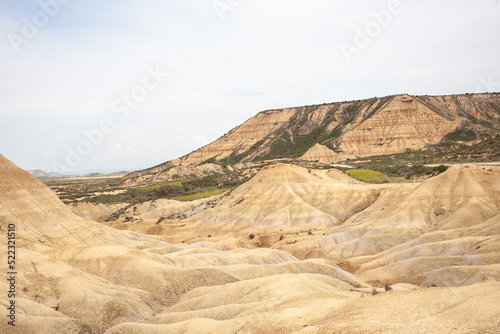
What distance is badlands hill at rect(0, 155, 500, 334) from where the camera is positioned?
54.7 feet

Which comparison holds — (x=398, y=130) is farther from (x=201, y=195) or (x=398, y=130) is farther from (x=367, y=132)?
(x=201, y=195)

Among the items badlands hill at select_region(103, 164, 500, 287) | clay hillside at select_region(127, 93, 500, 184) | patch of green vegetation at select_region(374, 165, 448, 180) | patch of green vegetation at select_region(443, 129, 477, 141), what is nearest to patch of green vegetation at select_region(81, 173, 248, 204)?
badlands hill at select_region(103, 164, 500, 287)

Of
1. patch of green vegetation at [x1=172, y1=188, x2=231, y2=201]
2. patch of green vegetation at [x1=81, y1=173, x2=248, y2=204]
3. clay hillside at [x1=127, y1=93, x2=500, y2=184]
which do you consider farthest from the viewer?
clay hillside at [x1=127, y1=93, x2=500, y2=184]

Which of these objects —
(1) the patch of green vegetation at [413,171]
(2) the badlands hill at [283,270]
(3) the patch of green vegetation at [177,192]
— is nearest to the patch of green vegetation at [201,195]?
(3) the patch of green vegetation at [177,192]

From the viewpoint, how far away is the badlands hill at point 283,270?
54.7 feet

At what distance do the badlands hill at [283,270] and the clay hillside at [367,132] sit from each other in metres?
96.1

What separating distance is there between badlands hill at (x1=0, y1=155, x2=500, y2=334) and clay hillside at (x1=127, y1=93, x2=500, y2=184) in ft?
315

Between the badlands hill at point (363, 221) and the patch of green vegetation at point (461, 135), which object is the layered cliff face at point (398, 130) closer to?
the patch of green vegetation at point (461, 135)

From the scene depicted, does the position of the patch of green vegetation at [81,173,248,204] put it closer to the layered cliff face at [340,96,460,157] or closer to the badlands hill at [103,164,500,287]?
the badlands hill at [103,164,500,287]

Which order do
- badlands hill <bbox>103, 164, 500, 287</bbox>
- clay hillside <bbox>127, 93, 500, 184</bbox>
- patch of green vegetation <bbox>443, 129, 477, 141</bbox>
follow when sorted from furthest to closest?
clay hillside <bbox>127, 93, 500, 184</bbox>
patch of green vegetation <bbox>443, 129, 477, 141</bbox>
badlands hill <bbox>103, 164, 500, 287</bbox>

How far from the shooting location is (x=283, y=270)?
33.4 metres

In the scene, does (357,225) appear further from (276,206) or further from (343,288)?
(343,288)

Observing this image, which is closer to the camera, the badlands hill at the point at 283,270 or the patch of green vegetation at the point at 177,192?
the badlands hill at the point at 283,270

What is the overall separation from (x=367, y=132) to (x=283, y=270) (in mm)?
139919
